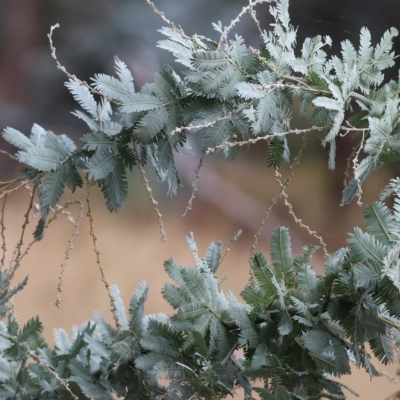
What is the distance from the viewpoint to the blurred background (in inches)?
39.4

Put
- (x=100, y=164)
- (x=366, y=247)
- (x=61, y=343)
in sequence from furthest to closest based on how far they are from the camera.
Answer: (x=61, y=343)
(x=100, y=164)
(x=366, y=247)

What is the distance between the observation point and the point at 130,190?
1.08 metres

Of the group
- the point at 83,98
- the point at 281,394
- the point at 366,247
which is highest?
the point at 83,98

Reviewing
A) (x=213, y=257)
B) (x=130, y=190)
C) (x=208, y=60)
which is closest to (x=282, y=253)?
(x=213, y=257)

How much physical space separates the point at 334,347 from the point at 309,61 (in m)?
0.29

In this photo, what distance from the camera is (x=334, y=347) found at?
48cm

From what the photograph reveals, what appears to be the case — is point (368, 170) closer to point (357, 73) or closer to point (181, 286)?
point (357, 73)

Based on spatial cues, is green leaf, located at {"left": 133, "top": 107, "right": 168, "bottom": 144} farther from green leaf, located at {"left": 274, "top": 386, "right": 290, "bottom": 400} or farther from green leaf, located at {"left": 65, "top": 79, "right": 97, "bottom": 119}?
green leaf, located at {"left": 274, "top": 386, "right": 290, "bottom": 400}

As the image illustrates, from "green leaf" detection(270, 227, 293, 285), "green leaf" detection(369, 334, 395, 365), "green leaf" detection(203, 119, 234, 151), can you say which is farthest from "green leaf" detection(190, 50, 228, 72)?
"green leaf" detection(369, 334, 395, 365)

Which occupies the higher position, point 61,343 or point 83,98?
point 83,98

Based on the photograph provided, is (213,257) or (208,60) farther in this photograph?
(213,257)

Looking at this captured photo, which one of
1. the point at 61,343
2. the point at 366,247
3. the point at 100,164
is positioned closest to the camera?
the point at 366,247

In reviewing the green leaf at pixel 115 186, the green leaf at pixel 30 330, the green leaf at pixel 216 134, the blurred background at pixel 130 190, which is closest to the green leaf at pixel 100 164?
the green leaf at pixel 115 186

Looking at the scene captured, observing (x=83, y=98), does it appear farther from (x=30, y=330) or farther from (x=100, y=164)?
(x=30, y=330)
